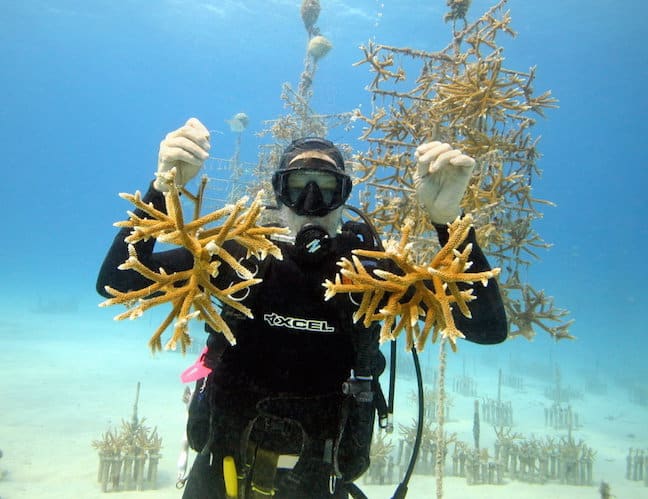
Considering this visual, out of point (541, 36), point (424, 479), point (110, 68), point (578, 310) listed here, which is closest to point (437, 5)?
point (541, 36)

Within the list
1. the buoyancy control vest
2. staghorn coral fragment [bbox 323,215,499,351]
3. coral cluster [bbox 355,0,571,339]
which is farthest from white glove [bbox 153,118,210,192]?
coral cluster [bbox 355,0,571,339]

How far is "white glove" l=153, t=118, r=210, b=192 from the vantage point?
238cm

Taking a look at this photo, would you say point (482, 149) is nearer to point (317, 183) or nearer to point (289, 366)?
point (317, 183)

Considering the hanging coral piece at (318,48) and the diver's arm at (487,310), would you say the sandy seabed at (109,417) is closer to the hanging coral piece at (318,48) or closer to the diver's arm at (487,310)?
the diver's arm at (487,310)

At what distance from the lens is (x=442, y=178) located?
8.73 ft

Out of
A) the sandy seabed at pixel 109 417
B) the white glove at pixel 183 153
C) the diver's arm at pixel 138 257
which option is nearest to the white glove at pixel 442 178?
the white glove at pixel 183 153

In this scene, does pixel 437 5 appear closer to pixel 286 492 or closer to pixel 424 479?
pixel 424 479

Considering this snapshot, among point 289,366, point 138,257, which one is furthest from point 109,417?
point 138,257

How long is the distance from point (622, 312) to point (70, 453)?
15321cm

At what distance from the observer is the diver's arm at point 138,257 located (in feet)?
8.64

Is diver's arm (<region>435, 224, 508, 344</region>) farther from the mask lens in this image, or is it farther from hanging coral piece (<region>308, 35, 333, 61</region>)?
hanging coral piece (<region>308, 35, 333, 61</region>)

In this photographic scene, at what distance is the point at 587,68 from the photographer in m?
76.9

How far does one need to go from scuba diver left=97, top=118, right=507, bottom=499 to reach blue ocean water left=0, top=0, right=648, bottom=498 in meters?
8.65

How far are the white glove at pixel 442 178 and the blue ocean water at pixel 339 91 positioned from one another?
27.8 ft
